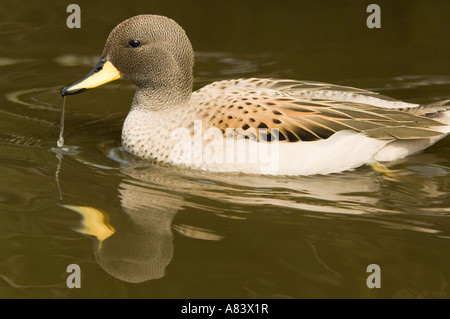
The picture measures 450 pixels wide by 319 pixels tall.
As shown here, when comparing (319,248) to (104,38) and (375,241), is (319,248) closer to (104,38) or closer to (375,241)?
(375,241)

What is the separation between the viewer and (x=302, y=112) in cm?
720

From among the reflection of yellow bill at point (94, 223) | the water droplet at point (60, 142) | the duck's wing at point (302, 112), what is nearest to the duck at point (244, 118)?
the duck's wing at point (302, 112)

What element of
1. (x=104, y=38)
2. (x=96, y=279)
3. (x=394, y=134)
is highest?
(x=104, y=38)

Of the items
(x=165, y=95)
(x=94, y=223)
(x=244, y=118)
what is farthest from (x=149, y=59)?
(x=94, y=223)

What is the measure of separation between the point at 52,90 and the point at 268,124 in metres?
3.64

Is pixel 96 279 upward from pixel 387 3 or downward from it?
downward

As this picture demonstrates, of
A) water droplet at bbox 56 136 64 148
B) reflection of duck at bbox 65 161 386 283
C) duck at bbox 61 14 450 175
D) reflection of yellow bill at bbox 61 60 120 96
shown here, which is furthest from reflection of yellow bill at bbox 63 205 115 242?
water droplet at bbox 56 136 64 148

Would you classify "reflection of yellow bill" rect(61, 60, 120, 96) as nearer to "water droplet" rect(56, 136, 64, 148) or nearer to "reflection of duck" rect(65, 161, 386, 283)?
"water droplet" rect(56, 136, 64, 148)

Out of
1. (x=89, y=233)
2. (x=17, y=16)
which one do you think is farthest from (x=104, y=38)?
(x=89, y=233)

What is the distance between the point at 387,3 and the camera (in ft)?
39.5

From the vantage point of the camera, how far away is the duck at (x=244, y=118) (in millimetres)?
7008

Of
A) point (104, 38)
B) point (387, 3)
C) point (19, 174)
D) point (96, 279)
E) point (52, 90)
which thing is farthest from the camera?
point (387, 3)

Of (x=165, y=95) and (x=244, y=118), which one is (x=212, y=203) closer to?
(x=244, y=118)

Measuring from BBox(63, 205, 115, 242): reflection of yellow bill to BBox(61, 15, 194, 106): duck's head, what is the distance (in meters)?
1.49
